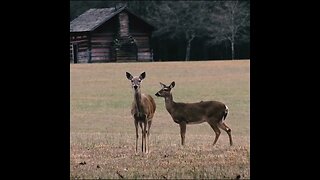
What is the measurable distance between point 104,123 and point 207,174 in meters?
5.27

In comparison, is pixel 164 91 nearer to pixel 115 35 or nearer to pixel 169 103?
pixel 169 103

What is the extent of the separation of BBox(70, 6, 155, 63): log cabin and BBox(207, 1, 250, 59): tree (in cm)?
267

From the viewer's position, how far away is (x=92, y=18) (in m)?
13.5

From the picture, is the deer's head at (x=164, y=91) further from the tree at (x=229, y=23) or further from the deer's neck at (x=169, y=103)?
the tree at (x=229, y=23)

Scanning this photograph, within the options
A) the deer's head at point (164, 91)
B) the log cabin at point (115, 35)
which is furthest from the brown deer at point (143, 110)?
the log cabin at point (115, 35)

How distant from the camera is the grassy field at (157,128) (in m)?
7.08

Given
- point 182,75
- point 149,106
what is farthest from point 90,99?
point 149,106

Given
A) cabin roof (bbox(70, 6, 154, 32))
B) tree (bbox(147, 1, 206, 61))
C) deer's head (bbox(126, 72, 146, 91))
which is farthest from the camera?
tree (bbox(147, 1, 206, 61))

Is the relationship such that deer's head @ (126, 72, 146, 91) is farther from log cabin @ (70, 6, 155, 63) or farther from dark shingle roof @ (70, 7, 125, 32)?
dark shingle roof @ (70, 7, 125, 32)

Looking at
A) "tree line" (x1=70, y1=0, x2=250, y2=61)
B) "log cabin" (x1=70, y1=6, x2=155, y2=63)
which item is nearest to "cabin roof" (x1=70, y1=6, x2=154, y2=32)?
"log cabin" (x1=70, y1=6, x2=155, y2=63)

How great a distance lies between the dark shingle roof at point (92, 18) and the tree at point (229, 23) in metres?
3.20

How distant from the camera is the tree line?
15.5 m

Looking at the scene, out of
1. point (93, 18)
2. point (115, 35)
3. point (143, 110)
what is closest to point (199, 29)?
point (115, 35)
